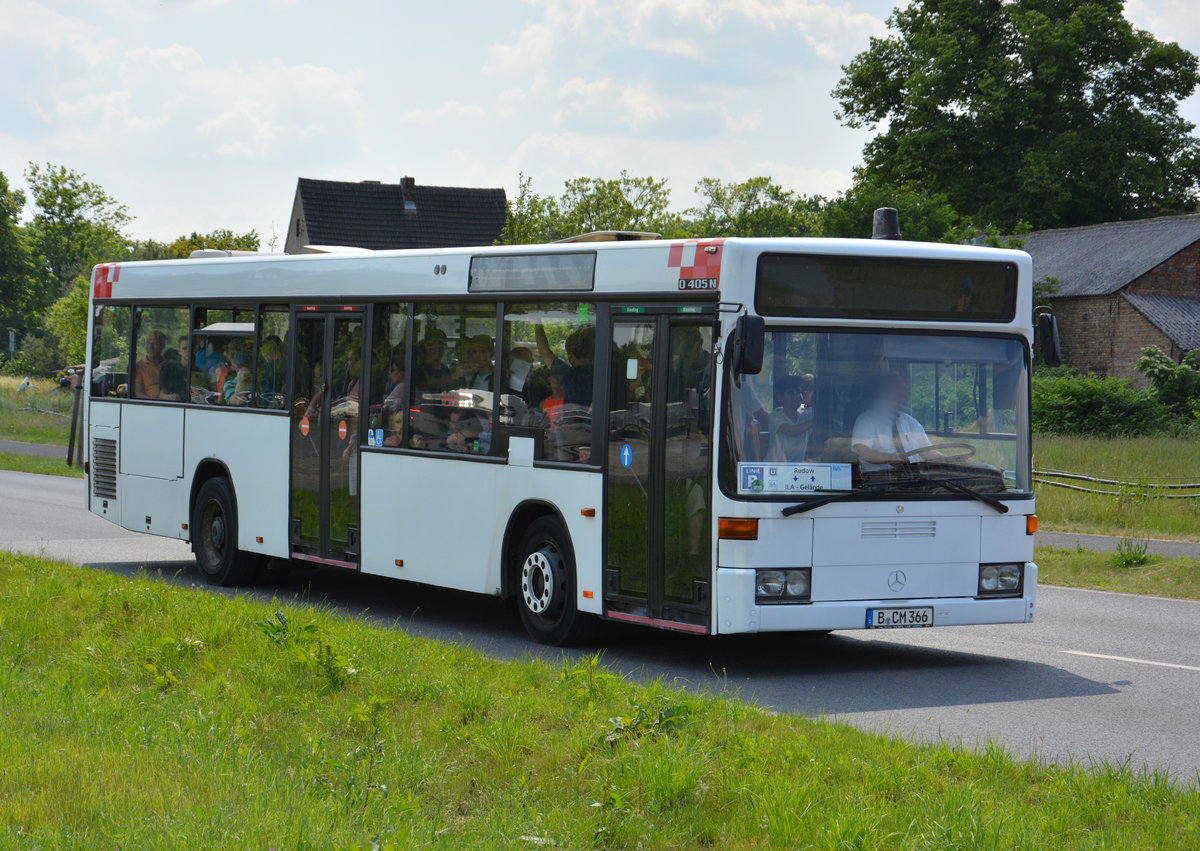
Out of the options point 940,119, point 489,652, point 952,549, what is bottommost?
point 489,652

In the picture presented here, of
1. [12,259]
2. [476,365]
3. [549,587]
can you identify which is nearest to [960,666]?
[549,587]

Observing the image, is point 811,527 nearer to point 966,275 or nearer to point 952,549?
point 952,549

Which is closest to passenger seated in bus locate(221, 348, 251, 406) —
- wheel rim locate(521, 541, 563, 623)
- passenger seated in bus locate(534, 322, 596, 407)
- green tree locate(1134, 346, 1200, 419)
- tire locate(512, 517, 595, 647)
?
tire locate(512, 517, 595, 647)

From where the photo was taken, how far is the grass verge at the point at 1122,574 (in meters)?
16.2

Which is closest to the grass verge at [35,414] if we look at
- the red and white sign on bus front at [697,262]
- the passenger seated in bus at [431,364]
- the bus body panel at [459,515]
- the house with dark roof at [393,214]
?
the house with dark roof at [393,214]

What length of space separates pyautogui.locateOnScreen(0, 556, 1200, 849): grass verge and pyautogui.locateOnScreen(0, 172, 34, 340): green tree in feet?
312

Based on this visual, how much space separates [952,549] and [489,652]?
3.27m

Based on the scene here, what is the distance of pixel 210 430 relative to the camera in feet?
50.1

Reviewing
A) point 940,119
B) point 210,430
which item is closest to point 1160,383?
point 940,119

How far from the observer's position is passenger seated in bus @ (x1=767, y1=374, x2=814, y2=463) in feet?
32.4

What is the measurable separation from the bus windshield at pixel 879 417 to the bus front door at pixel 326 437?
14.9 ft

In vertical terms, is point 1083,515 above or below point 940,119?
below

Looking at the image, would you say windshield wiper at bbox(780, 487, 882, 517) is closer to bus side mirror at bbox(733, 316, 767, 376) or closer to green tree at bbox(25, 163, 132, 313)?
bus side mirror at bbox(733, 316, 767, 376)

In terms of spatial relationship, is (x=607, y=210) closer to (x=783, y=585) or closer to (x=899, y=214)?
(x=899, y=214)
